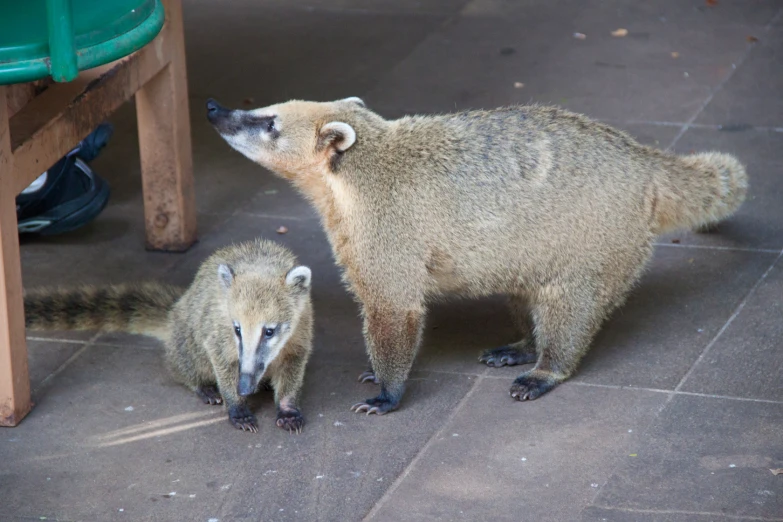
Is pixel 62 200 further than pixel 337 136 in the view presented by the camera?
Yes

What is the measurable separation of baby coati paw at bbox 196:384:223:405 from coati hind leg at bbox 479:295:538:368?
1.15 metres

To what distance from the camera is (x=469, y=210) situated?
15.0ft

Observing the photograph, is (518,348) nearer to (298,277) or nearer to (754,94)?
(298,277)

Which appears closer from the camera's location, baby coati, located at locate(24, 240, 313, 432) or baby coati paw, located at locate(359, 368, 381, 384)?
baby coati, located at locate(24, 240, 313, 432)

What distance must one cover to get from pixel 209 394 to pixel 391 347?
79 cm

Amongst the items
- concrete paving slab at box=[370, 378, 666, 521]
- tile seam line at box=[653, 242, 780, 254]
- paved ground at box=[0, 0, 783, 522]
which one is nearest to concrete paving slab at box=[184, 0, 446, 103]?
paved ground at box=[0, 0, 783, 522]

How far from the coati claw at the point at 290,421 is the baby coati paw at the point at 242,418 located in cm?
10

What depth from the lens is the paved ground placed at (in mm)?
3986

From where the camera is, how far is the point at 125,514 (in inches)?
154

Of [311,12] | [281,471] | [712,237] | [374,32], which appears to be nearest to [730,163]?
[712,237]

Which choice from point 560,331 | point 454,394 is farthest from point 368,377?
point 560,331

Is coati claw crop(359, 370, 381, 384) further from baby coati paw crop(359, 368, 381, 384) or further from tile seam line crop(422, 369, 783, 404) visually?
tile seam line crop(422, 369, 783, 404)

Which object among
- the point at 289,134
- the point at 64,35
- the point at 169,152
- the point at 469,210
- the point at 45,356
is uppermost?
the point at 64,35

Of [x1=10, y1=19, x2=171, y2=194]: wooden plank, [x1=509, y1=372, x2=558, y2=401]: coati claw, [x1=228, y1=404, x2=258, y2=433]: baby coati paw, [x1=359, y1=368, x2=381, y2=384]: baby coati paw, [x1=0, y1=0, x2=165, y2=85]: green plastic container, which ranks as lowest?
[x1=359, y1=368, x2=381, y2=384]: baby coati paw
